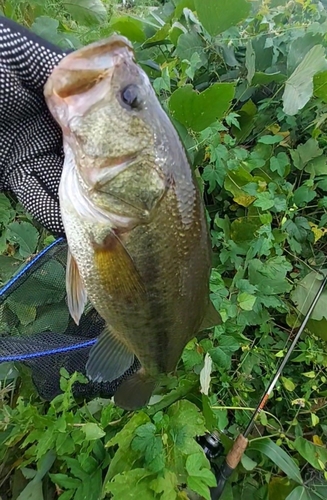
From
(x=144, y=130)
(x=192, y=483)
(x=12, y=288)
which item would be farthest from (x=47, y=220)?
(x=192, y=483)

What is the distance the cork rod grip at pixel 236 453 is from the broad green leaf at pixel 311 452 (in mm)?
349

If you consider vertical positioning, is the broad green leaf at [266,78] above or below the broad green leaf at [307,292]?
above

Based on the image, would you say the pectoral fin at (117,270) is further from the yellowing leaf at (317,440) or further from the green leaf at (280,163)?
the yellowing leaf at (317,440)

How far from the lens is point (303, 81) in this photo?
218 centimetres

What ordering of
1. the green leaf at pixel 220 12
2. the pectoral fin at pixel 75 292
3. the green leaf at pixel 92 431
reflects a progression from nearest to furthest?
the pectoral fin at pixel 75 292
the green leaf at pixel 92 431
the green leaf at pixel 220 12

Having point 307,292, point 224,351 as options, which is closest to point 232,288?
point 224,351

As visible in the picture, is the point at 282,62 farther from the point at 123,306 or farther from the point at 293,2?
the point at 123,306

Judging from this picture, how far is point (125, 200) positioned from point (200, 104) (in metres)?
0.87

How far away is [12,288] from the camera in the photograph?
1949mm

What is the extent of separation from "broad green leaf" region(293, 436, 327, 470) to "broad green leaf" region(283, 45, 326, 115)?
4.82 feet

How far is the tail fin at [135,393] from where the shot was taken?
1718mm

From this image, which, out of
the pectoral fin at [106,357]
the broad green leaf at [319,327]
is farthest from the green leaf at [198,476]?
the broad green leaf at [319,327]

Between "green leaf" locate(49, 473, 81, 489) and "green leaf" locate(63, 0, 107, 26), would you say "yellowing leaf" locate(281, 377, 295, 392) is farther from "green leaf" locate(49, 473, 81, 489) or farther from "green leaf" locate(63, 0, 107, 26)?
"green leaf" locate(63, 0, 107, 26)

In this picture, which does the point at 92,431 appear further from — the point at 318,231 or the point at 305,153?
the point at 305,153
